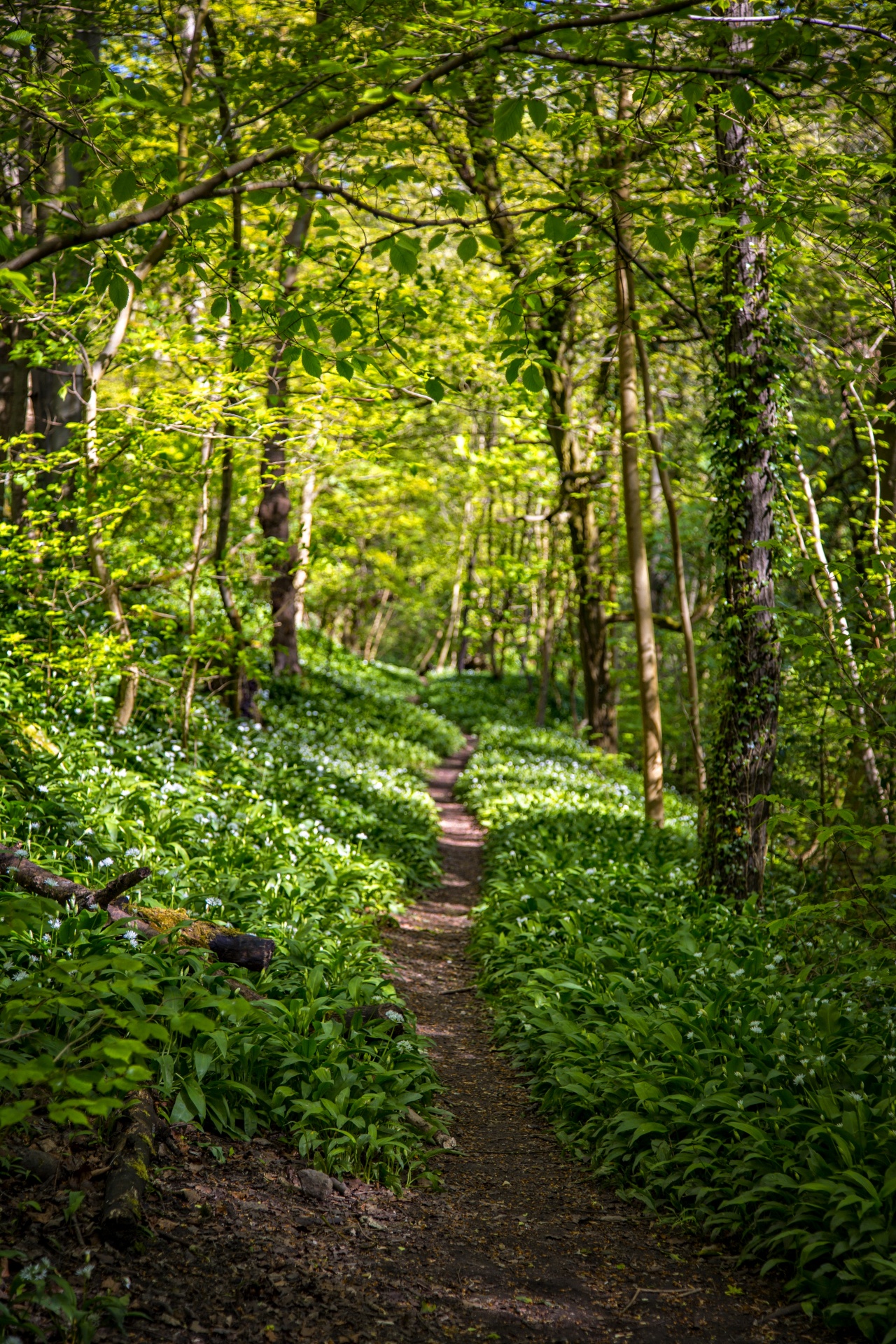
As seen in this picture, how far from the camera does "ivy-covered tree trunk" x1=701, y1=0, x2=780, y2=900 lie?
7.30 metres

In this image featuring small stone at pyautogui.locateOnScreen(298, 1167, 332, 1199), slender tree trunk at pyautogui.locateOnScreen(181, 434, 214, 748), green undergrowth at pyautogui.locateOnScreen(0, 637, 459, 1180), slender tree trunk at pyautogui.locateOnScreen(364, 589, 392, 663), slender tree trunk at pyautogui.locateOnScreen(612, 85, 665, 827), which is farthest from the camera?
slender tree trunk at pyautogui.locateOnScreen(364, 589, 392, 663)

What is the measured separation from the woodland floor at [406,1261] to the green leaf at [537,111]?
3911 mm

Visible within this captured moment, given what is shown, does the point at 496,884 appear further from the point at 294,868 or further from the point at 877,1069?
the point at 877,1069

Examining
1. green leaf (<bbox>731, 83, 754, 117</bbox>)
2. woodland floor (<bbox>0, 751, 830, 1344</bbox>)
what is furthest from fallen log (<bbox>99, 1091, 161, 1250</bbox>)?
green leaf (<bbox>731, 83, 754, 117</bbox>)

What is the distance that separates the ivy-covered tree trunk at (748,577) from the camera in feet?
24.0

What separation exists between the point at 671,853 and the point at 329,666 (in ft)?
41.3

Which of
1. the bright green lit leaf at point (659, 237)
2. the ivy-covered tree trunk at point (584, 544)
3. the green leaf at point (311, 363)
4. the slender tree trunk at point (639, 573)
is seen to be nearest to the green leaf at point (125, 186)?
the green leaf at point (311, 363)

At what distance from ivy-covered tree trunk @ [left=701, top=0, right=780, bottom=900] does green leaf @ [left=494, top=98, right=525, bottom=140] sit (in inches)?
178

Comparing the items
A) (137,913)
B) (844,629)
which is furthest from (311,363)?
(844,629)

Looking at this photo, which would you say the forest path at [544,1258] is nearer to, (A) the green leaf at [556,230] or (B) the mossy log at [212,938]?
(B) the mossy log at [212,938]

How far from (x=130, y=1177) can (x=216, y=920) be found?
2314 millimetres

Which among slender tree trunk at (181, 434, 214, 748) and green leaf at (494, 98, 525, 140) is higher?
green leaf at (494, 98, 525, 140)

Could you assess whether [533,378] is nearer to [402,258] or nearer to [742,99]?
[402,258]

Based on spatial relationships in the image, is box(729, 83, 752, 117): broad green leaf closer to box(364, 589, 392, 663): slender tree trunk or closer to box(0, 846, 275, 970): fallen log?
box(0, 846, 275, 970): fallen log
